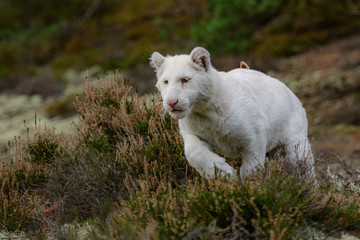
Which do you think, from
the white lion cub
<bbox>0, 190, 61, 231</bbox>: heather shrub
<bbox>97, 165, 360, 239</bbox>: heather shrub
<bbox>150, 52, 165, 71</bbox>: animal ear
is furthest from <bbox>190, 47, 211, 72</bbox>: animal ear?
<bbox>0, 190, 61, 231</bbox>: heather shrub

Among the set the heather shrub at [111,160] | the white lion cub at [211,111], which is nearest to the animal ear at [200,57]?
the white lion cub at [211,111]

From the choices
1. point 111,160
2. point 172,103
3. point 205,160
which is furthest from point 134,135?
point 172,103

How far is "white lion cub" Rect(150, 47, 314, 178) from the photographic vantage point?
441cm

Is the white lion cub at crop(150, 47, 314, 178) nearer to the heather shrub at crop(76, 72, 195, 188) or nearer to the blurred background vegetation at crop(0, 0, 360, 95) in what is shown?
the heather shrub at crop(76, 72, 195, 188)

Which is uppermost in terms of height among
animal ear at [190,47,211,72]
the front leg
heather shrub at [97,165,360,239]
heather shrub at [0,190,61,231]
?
animal ear at [190,47,211,72]

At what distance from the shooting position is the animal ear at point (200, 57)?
4516mm

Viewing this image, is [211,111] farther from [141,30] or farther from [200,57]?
[141,30]

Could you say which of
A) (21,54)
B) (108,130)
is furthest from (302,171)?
(21,54)

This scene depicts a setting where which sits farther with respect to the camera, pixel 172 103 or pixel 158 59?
pixel 158 59

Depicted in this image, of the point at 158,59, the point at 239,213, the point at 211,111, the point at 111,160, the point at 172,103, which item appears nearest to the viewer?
the point at 239,213

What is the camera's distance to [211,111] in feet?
15.0

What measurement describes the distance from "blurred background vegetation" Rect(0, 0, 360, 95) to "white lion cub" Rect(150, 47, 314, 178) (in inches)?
405

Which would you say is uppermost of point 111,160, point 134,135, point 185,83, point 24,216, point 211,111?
point 185,83

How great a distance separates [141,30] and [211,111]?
18.8 m
